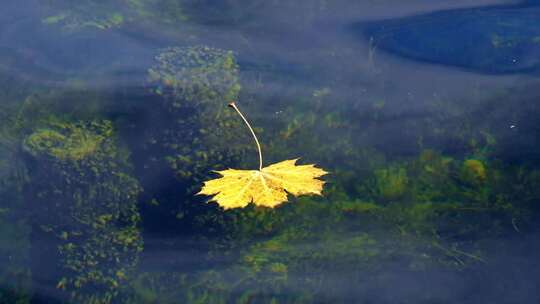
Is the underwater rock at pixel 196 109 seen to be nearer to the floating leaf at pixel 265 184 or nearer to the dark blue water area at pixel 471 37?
the floating leaf at pixel 265 184

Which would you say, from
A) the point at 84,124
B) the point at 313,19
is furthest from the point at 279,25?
the point at 84,124

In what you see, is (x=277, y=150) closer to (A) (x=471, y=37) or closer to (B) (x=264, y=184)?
(B) (x=264, y=184)

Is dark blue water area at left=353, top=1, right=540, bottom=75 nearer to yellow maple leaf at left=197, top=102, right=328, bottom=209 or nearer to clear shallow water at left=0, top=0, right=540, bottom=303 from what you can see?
clear shallow water at left=0, top=0, right=540, bottom=303

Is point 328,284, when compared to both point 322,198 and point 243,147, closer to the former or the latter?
point 322,198

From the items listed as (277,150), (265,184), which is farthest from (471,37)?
(265,184)

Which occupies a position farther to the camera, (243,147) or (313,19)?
(313,19)

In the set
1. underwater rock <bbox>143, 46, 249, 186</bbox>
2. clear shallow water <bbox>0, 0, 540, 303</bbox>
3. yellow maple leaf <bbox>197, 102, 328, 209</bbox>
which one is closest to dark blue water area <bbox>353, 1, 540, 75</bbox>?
clear shallow water <bbox>0, 0, 540, 303</bbox>
